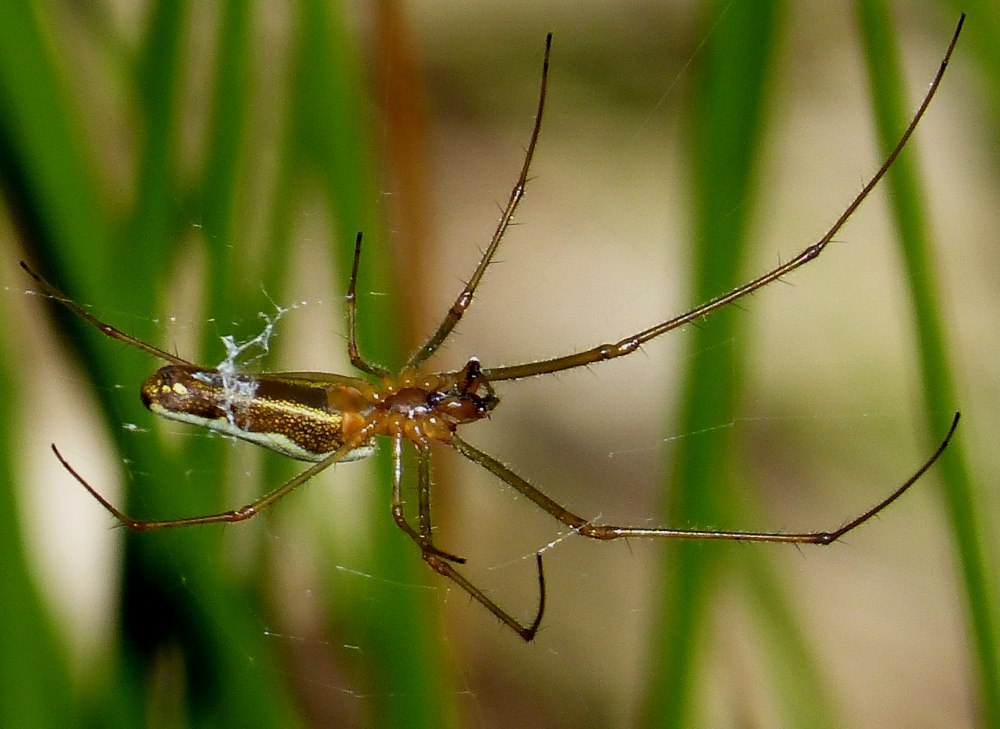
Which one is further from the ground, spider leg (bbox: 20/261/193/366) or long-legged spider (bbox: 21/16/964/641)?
spider leg (bbox: 20/261/193/366)

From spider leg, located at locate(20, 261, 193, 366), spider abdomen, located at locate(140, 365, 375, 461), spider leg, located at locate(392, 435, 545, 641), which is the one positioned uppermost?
spider leg, located at locate(20, 261, 193, 366)

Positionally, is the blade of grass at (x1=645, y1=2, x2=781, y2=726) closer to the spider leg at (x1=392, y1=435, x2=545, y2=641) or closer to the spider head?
the spider leg at (x1=392, y1=435, x2=545, y2=641)

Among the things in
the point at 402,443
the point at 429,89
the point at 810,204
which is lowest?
the point at 402,443

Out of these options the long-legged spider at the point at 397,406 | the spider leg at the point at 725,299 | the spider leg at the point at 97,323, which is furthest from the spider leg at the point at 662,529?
the spider leg at the point at 97,323

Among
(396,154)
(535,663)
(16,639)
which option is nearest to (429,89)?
(396,154)

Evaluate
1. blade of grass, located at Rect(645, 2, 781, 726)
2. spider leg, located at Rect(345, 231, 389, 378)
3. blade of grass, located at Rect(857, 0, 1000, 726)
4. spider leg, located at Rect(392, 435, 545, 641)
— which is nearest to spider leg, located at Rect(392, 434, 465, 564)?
spider leg, located at Rect(392, 435, 545, 641)

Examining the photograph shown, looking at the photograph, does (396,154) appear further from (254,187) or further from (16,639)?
(16,639)

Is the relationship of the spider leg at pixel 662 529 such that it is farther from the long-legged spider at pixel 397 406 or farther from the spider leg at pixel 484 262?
the spider leg at pixel 484 262

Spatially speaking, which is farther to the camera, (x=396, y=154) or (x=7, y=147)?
(x=396, y=154)
